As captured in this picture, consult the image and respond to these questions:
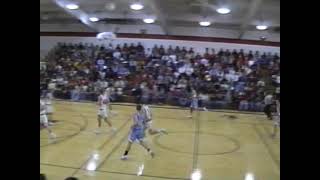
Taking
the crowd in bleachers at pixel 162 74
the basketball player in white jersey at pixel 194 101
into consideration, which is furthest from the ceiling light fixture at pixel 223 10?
the basketball player in white jersey at pixel 194 101

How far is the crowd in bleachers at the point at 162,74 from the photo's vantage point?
6598 mm

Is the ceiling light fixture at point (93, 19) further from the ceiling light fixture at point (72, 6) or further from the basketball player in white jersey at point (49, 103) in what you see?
the basketball player in white jersey at point (49, 103)

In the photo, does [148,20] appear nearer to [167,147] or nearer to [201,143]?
[167,147]

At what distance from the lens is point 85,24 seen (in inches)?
218

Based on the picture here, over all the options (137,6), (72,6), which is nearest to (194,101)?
(137,6)

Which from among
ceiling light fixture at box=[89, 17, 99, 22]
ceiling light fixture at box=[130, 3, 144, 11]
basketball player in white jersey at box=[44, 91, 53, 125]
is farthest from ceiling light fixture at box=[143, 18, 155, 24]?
basketball player in white jersey at box=[44, 91, 53, 125]

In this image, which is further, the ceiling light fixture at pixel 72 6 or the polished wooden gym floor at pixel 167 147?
the ceiling light fixture at pixel 72 6

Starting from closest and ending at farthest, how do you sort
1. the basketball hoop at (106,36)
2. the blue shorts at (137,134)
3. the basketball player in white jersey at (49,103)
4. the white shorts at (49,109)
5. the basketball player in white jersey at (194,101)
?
the blue shorts at (137,134)
the basketball hoop at (106,36)
the basketball player in white jersey at (49,103)
the white shorts at (49,109)
the basketball player in white jersey at (194,101)

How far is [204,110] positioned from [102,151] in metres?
3.66

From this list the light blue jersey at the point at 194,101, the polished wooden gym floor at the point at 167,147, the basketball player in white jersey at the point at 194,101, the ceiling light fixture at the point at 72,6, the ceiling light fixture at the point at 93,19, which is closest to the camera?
the polished wooden gym floor at the point at 167,147

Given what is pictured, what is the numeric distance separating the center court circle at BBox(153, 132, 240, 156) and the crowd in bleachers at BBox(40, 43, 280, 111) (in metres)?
1.21

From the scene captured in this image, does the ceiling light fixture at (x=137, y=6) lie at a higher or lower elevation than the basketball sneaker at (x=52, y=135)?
higher
